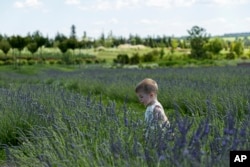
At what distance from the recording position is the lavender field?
8.46 ft

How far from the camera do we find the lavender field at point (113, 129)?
2578mm

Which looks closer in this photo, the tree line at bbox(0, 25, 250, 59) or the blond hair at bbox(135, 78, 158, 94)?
the blond hair at bbox(135, 78, 158, 94)

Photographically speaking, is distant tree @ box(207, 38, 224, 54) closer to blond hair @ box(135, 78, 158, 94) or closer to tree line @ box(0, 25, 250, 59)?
tree line @ box(0, 25, 250, 59)

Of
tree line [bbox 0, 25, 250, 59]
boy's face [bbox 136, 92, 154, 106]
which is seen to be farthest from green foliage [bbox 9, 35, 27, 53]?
boy's face [bbox 136, 92, 154, 106]

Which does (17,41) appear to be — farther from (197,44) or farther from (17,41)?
(197,44)

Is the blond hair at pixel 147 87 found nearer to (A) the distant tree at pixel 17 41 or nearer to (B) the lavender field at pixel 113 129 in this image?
(B) the lavender field at pixel 113 129

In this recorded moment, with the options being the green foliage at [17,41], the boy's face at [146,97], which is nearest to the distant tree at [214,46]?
the green foliage at [17,41]

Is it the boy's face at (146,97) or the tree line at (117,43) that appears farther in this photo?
the tree line at (117,43)

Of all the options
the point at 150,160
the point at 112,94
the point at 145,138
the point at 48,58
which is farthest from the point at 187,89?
the point at 48,58

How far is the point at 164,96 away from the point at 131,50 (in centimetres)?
5338

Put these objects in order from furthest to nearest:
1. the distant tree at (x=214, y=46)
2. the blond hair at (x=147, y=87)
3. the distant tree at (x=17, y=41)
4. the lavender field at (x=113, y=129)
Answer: the distant tree at (x=214, y=46)
the distant tree at (x=17, y=41)
the blond hair at (x=147, y=87)
the lavender field at (x=113, y=129)

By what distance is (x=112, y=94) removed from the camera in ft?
40.7

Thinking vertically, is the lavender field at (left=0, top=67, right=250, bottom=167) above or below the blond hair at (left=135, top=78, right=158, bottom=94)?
below

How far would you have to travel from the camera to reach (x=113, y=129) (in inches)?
146
